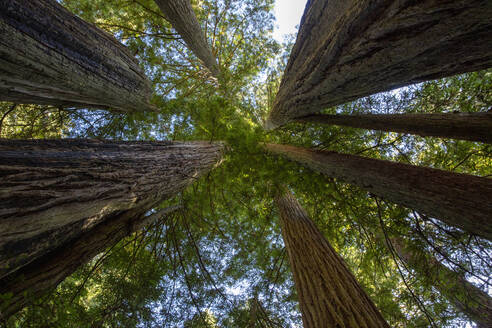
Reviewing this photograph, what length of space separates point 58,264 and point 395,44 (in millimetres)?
3348

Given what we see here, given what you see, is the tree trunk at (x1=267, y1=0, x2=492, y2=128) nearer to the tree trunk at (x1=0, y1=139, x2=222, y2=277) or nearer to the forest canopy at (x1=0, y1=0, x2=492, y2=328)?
the forest canopy at (x1=0, y1=0, x2=492, y2=328)

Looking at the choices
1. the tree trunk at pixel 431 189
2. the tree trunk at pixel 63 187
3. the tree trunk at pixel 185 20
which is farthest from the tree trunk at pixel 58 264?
the tree trunk at pixel 185 20

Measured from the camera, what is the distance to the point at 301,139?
452 centimetres

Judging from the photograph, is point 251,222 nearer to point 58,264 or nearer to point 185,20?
point 58,264

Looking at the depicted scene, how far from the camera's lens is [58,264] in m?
1.58

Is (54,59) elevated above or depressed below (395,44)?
below

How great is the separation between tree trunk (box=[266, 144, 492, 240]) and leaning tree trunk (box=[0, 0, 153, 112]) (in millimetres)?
3688

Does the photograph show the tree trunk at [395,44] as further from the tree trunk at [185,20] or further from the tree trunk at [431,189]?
the tree trunk at [185,20]

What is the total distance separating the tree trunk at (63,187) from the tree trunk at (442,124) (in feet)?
10.8

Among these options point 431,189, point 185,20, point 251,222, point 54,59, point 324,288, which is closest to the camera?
point 54,59

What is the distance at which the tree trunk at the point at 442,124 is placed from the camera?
7.93ft

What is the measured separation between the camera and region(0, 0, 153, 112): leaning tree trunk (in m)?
1.60

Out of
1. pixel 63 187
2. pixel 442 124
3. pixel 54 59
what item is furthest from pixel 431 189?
pixel 54 59

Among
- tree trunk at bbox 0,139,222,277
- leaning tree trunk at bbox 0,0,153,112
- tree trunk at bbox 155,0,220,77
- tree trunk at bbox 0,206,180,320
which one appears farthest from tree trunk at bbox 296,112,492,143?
tree trunk at bbox 155,0,220,77
